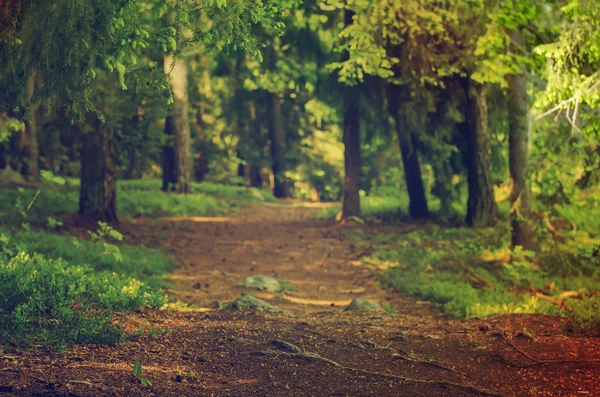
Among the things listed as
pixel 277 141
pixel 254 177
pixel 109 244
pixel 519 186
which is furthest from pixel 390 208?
pixel 254 177

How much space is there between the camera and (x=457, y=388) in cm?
643

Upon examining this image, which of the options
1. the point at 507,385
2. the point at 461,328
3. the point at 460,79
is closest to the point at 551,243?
the point at 460,79

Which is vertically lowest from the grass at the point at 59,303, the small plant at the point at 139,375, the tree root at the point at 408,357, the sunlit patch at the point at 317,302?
the sunlit patch at the point at 317,302

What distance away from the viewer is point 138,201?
22109mm

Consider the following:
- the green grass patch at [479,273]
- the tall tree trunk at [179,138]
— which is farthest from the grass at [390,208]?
the tall tree trunk at [179,138]

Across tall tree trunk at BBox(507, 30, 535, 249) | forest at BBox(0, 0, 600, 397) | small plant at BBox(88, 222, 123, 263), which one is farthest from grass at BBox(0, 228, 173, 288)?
tall tree trunk at BBox(507, 30, 535, 249)

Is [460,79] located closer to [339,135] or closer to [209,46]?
[209,46]

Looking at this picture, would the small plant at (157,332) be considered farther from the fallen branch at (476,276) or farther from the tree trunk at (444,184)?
the tree trunk at (444,184)

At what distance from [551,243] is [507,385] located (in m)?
9.10

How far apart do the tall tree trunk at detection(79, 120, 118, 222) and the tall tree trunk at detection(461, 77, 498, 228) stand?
9.05 meters

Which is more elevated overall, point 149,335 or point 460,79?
point 460,79

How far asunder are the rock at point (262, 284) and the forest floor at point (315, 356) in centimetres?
51

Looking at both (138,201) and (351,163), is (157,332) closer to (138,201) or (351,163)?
(351,163)

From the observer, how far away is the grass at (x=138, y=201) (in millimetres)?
17531
